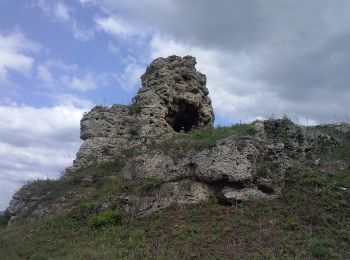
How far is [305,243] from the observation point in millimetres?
9844

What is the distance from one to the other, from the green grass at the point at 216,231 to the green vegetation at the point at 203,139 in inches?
70.0

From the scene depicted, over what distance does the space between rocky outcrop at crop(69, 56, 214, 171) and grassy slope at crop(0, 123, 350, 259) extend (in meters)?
4.65

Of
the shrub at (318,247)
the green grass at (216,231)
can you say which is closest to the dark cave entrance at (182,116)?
the green grass at (216,231)

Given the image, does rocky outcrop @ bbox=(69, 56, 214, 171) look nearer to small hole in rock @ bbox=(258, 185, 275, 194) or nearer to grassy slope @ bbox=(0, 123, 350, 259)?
grassy slope @ bbox=(0, 123, 350, 259)

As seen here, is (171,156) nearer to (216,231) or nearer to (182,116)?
(216,231)

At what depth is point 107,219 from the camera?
12266 mm

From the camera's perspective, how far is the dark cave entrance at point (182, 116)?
829 inches

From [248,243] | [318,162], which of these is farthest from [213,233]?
[318,162]

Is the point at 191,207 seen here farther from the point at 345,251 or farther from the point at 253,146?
the point at 345,251

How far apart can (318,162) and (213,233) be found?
4.89 m

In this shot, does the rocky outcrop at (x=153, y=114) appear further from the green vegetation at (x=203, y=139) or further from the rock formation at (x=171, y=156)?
the green vegetation at (x=203, y=139)

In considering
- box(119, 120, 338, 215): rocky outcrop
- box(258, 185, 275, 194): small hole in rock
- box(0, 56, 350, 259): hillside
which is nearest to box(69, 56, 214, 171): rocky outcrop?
box(0, 56, 350, 259): hillside

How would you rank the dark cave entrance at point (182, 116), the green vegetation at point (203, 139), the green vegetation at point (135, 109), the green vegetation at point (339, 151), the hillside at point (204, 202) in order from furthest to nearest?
the dark cave entrance at point (182, 116) < the green vegetation at point (135, 109) < the green vegetation at point (339, 151) < the green vegetation at point (203, 139) < the hillside at point (204, 202)

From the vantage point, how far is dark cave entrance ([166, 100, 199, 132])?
21047mm
